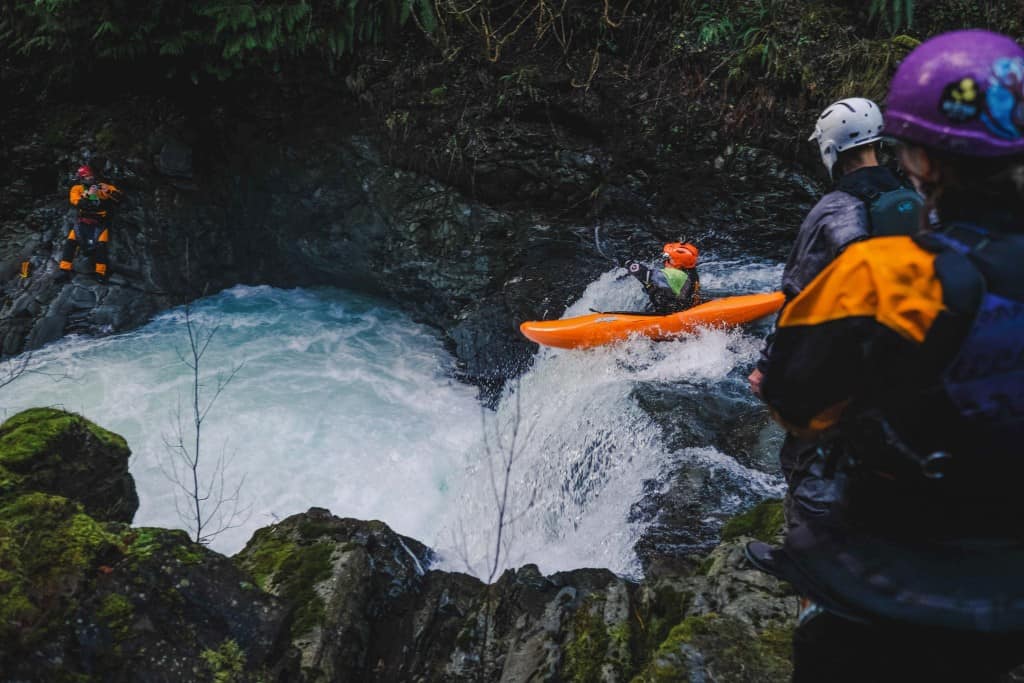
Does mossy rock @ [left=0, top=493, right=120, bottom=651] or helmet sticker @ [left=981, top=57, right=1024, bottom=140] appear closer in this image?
helmet sticker @ [left=981, top=57, right=1024, bottom=140]

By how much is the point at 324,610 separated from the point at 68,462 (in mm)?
1881

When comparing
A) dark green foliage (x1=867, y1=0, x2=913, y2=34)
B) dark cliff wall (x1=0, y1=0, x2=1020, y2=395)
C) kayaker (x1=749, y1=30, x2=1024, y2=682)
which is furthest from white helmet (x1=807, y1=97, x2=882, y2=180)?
dark green foliage (x1=867, y1=0, x2=913, y2=34)

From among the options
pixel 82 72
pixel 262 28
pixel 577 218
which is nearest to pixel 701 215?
pixel 577 218

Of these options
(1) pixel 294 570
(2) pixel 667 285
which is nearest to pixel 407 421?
(2) pixel 667 285

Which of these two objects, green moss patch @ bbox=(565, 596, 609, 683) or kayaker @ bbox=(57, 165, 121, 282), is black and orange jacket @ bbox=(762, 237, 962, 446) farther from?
kayaker @ bbox=(57, 165, 121, 282)

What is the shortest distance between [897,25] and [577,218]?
4.09 metres

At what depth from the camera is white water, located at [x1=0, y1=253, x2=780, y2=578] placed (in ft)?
15.3

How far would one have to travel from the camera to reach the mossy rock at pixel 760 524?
290 cm

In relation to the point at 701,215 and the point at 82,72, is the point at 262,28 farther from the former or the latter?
the point at 701,215

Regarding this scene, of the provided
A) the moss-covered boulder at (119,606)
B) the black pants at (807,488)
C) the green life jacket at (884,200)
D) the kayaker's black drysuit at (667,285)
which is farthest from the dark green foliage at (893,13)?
the moss-covered boulder at (119,606)

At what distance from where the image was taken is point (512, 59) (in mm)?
8219

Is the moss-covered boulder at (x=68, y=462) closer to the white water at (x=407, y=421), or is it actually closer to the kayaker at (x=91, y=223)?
the white water at (x=407, y=421)

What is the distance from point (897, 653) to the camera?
1.13 m

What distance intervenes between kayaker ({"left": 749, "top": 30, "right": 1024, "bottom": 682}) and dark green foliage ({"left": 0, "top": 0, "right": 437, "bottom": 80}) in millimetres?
7909
